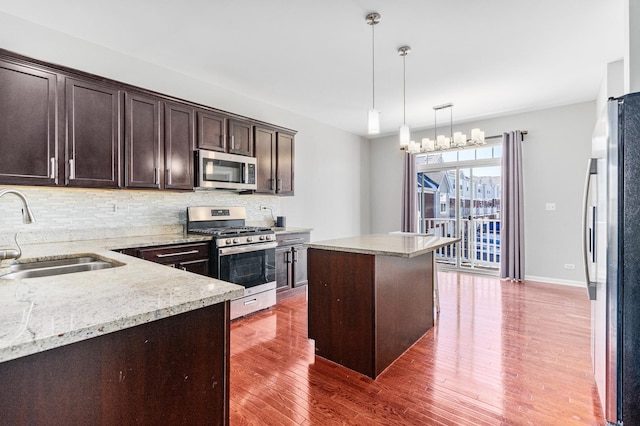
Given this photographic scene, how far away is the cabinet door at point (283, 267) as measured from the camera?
4.08 meters

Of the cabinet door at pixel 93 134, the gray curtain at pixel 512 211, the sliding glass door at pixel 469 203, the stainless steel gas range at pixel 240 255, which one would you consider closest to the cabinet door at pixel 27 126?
the cabinet door at pixel 93 134

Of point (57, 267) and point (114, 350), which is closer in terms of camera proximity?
point (114, 350)

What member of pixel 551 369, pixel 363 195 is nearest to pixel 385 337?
pixel 551 369

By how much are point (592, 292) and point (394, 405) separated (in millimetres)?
1477

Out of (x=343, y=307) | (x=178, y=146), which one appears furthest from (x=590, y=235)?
(x=178, y=146)

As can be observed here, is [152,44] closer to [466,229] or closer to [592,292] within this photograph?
[592,292]

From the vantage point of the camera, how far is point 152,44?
3088 mm

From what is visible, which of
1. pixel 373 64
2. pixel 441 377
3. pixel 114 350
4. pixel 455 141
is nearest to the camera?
pixel 114 350

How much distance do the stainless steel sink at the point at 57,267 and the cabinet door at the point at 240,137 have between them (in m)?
2.06

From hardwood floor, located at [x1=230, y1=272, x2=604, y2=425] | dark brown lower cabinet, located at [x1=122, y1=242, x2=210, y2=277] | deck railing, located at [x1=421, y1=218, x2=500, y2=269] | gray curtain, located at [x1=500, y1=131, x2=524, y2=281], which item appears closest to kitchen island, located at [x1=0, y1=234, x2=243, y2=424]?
hardwood floor, located at [x1=230, y1=272, x2=604, y2=425]

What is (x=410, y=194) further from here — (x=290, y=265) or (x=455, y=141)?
(x=290, y=265)

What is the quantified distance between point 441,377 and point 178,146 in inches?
125

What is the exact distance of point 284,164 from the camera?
4.55 metres

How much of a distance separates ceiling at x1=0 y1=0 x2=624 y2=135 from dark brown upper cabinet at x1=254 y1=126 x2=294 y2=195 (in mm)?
610
